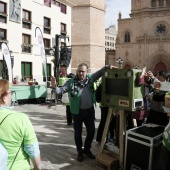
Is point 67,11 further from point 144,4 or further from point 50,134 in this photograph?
point 50,134

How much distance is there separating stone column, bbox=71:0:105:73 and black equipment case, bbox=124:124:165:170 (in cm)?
2790

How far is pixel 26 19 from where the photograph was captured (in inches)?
898

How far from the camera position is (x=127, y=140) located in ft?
11.0

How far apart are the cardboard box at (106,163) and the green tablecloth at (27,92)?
307 inches

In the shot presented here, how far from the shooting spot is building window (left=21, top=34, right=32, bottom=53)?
2251 cm

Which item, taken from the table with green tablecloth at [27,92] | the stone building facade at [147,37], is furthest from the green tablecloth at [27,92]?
the stone building facade at [147,37]

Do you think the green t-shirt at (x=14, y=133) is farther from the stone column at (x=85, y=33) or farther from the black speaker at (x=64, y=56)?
the stone column at (x=85, y=33)

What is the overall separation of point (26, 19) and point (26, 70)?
197 inches

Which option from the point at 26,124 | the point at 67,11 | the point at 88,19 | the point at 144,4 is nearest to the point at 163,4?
the point at 144,4

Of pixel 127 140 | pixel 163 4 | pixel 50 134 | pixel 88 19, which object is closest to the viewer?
pixel 127 140

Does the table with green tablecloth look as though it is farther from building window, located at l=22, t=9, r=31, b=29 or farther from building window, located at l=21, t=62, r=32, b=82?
building window, located at l=22, t=9, r=31, b=29

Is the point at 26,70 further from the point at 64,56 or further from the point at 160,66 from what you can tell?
the point at 160,66

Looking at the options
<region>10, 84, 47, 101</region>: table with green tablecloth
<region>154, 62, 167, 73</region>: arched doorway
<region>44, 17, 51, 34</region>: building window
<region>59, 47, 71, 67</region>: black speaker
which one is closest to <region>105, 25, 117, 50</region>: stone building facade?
<region>154, 62, 167, 73</region>: arched doorway

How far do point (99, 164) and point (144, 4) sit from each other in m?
41.1
